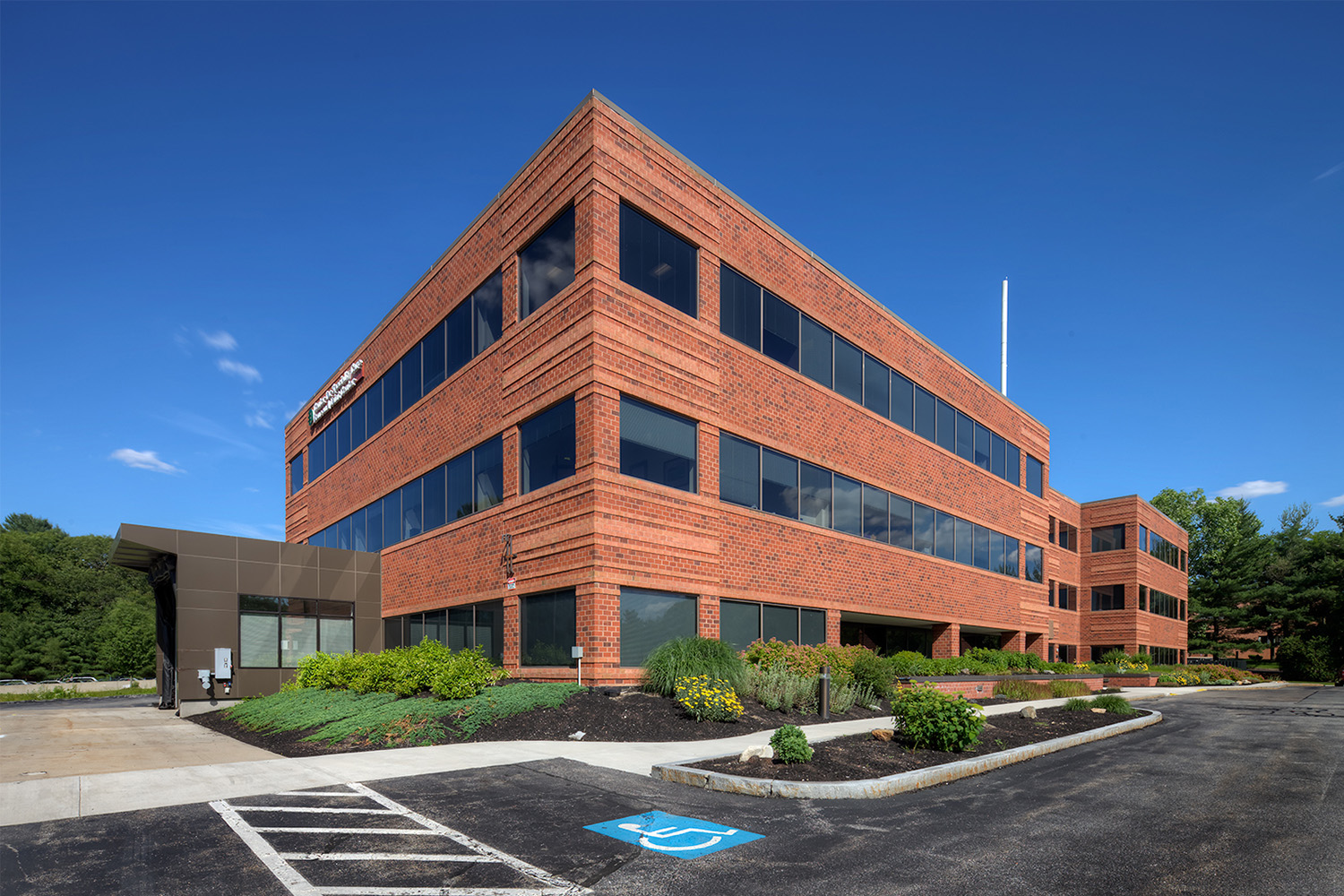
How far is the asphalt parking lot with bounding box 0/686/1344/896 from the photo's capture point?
6.23 m

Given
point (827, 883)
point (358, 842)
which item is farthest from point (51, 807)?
point (827, 883)

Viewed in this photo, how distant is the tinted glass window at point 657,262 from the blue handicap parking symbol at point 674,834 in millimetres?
12829

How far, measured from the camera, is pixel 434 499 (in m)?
25.0

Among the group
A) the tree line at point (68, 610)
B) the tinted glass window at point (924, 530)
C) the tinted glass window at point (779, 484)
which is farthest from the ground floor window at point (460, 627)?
the tree line at point (68, 610)

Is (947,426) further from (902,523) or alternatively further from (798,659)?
(798,659)

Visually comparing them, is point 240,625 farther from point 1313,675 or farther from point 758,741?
point 1313,675

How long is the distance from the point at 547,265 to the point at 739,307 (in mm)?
5280

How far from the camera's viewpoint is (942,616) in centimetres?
3017

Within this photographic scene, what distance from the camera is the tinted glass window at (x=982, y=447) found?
34.6m

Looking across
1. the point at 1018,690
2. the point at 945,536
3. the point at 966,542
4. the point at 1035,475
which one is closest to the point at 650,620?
the point at 1018,690

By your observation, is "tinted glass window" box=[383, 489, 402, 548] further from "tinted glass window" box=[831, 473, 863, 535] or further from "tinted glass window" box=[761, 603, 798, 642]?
"tinted glass window" box=[831, 473, 863, 535]

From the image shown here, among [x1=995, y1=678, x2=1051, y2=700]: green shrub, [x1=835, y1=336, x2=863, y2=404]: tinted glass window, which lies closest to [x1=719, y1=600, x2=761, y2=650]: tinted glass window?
[x1=835, y1=336, x2=863, y2=404]: tinted glass window

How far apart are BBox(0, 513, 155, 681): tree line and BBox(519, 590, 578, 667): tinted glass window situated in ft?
143

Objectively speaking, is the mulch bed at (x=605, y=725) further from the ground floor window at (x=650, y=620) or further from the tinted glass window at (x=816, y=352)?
the tinted glass window at (x=816, y=352)
